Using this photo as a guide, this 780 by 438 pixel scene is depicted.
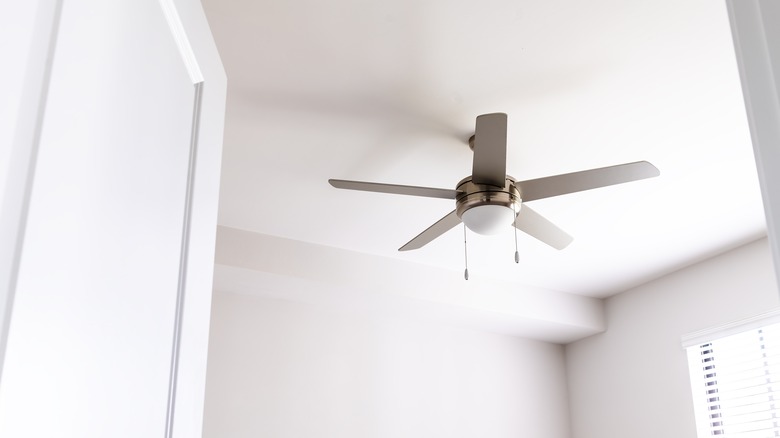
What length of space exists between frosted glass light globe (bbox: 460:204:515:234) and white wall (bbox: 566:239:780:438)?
5.27ft

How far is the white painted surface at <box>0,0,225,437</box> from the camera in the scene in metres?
0.60

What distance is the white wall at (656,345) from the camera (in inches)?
144

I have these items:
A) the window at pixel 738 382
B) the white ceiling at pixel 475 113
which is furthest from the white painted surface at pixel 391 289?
the window at pixel 738 382

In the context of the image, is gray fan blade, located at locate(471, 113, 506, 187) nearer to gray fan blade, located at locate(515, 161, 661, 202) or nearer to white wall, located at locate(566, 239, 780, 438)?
gray fan blade, located at locate(515, 161, 661, 202)

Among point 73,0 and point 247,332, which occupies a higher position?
point 247,332

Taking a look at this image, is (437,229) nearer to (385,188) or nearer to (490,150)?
(385,188)

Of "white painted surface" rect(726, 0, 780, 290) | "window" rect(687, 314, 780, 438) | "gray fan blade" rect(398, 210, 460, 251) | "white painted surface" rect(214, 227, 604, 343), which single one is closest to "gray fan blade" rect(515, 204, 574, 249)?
"gray fan blade" rect(398, 210, 460, 251)

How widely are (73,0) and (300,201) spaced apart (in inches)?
102

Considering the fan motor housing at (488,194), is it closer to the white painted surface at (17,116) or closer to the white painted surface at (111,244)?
the white painted surface at (111,244)

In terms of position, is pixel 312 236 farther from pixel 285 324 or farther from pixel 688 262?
pixel 688 262

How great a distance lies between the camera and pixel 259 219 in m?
3.45

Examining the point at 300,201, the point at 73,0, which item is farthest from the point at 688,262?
the point at 73,0

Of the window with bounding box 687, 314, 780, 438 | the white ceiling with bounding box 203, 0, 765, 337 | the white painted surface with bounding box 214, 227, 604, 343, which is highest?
the white ceiling with bounding box 203, 0, 765, 337

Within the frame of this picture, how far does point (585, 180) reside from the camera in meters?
2.39
